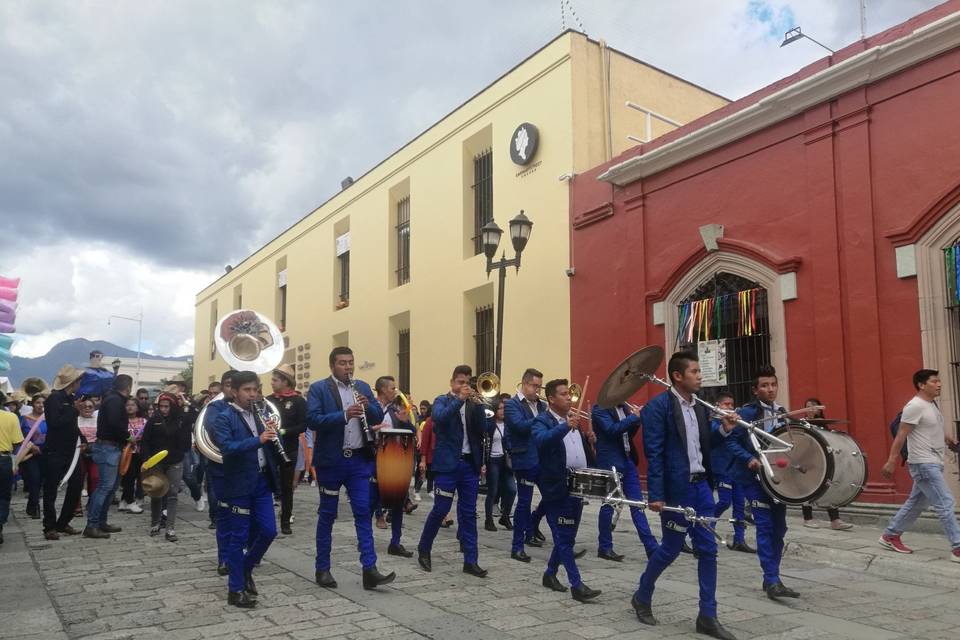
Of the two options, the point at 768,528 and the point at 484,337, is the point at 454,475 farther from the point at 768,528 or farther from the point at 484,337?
the point at 484,337

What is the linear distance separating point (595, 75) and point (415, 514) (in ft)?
31.2

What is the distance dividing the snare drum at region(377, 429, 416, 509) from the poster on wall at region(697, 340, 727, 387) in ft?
20.1

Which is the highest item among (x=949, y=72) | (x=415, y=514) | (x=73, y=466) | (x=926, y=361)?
(x=949, y=72)

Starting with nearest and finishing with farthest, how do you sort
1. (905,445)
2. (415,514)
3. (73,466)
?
(905,445)
(73,466)
(415,514)

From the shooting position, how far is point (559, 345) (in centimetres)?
1505

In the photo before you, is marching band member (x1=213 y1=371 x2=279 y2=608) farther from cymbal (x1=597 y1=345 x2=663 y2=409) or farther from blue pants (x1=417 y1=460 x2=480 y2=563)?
cymbal (x1=597 y1=345 x2=663 y2=409)

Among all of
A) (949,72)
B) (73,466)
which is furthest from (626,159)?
(73,466)

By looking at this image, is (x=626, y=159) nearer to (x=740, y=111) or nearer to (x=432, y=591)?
(x=740, y=111)

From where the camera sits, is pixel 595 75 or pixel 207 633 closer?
pixel 207 633

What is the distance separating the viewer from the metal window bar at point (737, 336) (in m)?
11.2

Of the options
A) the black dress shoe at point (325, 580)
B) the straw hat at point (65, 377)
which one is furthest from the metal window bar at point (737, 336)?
the straw hat at point (65, 377)

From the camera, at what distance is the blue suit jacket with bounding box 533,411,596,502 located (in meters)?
5.74

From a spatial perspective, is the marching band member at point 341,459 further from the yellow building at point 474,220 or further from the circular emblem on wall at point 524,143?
the circular emblem on wall at point 524,143

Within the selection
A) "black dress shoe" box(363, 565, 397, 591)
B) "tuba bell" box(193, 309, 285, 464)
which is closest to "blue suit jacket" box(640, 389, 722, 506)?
"black dress shoe" box(363, 565, 397, 591)
